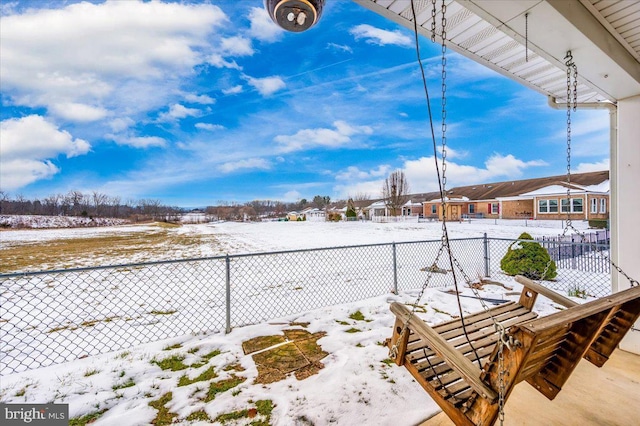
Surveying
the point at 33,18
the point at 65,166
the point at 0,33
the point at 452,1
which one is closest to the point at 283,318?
the point at 452,1

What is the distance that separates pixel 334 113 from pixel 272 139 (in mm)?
12115

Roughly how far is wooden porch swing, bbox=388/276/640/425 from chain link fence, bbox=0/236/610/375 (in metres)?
0.61

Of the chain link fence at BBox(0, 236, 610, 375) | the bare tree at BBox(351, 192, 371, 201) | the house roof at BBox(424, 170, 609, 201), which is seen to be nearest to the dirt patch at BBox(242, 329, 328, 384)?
the chain link fence at BBox(0, 236, 610, 375)

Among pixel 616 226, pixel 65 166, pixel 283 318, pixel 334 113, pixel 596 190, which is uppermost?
pixel 334 113

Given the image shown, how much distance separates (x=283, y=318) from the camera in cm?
374

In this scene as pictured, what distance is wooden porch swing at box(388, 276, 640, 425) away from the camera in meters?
1.17

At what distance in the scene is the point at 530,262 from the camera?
18.0 feet

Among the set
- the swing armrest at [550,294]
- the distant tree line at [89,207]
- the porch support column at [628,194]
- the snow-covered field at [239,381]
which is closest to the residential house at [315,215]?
the distant tree line at [89,207]

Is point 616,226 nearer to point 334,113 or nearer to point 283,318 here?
point 283,318

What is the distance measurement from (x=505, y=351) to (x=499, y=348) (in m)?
0.04

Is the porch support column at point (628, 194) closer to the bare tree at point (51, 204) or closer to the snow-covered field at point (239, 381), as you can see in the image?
the snow-covered field at point (239, 381)

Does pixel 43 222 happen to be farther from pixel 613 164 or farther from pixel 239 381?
pixel 613 164

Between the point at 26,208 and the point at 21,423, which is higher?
the point at 26,208

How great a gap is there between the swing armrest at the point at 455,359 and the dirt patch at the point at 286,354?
1.31m
